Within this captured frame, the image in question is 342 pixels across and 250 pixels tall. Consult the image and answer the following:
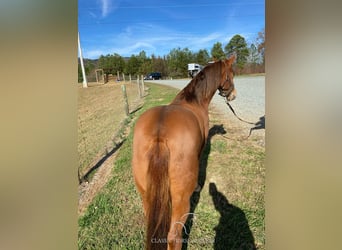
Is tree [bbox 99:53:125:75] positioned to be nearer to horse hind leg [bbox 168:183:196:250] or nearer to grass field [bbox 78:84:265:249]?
grass field [bbox 78:84:265:249]

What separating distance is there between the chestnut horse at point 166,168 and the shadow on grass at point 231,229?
20cm

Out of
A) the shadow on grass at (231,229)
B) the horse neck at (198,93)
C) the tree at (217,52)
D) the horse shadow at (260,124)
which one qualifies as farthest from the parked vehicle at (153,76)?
the shadow on grass at (231,229)

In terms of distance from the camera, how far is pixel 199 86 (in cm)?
110

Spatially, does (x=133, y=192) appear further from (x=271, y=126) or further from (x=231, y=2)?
(x=231, y=2)

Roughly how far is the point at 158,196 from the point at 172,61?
561 millimetres

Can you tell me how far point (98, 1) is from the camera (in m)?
0.92

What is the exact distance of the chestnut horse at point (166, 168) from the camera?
0.77 metres

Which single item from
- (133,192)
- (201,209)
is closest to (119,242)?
(133,192)

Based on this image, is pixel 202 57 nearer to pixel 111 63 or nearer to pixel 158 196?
pixel 111 63

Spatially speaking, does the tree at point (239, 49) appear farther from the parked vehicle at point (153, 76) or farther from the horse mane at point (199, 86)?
the parked vehicle at point (153, 76)

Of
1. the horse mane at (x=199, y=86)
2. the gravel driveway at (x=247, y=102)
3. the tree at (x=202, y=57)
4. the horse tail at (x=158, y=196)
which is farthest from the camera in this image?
the horse mane at (x=199, y=86)

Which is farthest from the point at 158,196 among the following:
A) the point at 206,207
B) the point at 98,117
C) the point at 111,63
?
the point at 111,63
